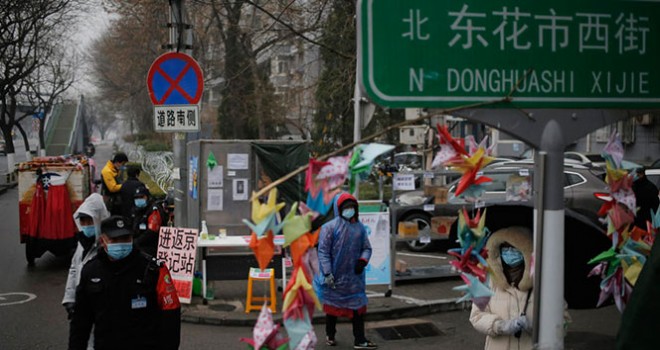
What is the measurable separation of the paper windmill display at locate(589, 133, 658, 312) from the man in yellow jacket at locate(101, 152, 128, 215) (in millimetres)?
10183

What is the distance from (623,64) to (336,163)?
1202mm

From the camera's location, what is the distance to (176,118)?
8.75m

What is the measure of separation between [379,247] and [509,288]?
570 cm

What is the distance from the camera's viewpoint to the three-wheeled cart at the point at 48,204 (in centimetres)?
1167

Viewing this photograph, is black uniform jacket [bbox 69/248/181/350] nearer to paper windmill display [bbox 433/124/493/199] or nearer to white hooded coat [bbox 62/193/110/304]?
white hooded coat [bbox 62/193/110/304]

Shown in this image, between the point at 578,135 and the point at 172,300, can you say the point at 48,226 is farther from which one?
the point at 578,135

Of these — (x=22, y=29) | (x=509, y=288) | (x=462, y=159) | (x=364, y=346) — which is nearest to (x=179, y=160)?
(x=364, y=346)

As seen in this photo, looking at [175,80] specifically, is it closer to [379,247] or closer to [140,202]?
[140,202]

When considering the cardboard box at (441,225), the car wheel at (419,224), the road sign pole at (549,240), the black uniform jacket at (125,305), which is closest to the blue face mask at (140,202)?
the cardboard box at (441,225)

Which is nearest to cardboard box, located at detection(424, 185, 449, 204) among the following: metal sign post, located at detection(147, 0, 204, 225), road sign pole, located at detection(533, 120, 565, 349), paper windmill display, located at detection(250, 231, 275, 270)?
metal sign post, located at detection(147, 0, 204, 225)

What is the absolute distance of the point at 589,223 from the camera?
3766 millimetres

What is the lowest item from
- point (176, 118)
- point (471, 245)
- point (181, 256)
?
point (181, 256)

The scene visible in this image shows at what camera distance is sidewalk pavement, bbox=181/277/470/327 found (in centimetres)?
867

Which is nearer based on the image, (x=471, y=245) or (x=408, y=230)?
(x=471, y=245)
